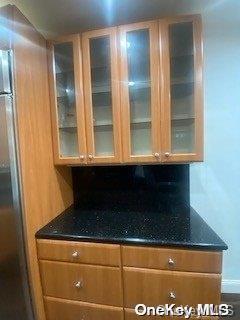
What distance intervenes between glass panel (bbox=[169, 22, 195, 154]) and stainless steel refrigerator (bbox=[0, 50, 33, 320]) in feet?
3.34

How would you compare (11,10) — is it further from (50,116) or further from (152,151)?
(152,151)

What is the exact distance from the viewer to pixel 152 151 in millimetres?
1520

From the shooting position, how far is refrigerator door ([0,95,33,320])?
1234 mm

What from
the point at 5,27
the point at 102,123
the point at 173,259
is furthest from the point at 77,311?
the point at 5,27

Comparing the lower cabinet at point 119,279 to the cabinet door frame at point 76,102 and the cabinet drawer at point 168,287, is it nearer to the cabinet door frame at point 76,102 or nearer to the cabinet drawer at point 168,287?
the cabinet drawer at point 168,287

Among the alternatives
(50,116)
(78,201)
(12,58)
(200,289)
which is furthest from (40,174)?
(200,289)

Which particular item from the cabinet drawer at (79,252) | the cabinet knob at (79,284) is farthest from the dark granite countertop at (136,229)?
the cabinet knob at (79,284)

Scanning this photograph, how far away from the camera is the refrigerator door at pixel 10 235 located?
4.05ft

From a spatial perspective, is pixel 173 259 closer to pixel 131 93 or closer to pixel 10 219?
pixel 10 219

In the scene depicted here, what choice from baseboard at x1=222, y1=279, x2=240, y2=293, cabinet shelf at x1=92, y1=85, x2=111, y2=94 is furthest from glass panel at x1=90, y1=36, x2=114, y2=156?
baseboard at x1=222, y1=279, x2=240, y2=293

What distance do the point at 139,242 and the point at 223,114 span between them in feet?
3.91

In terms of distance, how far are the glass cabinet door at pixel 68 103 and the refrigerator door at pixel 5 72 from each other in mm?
417

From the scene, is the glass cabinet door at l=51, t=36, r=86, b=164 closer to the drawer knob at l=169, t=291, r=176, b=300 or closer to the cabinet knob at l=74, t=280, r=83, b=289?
the cabinet knob at l=74, t=280, r=83, b=289

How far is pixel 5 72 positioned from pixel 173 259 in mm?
1407
